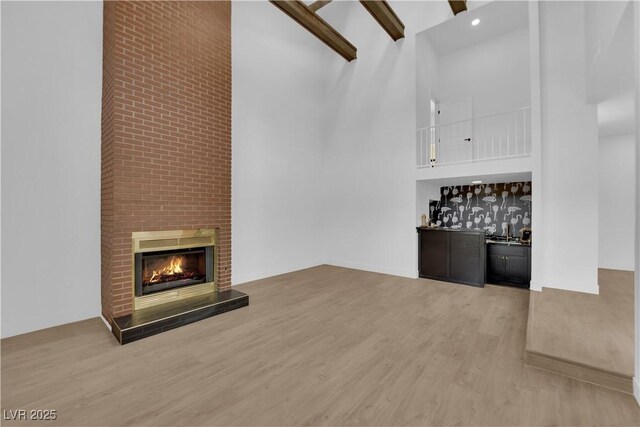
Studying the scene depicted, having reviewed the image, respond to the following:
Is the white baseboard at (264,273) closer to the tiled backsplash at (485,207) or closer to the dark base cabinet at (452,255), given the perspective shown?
the dark base cabinet at (452,255)

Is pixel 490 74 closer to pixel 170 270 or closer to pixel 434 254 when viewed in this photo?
pixel 434 254

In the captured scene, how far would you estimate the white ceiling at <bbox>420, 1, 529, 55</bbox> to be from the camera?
478cm

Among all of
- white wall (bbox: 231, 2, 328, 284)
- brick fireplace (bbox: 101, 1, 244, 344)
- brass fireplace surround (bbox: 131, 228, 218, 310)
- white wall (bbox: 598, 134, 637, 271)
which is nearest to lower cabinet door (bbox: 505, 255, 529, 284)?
white wall (bbox: 598, 134, 637, 271)

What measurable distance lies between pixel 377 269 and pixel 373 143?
262 centimetres

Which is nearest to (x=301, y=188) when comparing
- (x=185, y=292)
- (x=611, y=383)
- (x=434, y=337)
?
(x=185, y=292)

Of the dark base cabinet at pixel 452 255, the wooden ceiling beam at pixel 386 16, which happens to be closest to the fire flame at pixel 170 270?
the dark base cabinet at pixel 452 255

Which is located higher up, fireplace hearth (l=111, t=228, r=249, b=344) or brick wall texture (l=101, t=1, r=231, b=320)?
brick wall texture (l=101, t=1, r=231, b=320)

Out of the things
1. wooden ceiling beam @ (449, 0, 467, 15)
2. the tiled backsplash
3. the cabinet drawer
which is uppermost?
wooden ceiling beam @ (449, 0, 467, 15)

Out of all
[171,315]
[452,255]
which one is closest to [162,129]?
[171,315]

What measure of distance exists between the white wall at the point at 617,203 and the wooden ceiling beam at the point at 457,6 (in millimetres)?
4019

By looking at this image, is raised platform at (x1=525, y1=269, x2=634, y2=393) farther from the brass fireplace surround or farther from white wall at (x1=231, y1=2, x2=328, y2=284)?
white wall at (x1=231, y1=2, x2=328, y2=284)

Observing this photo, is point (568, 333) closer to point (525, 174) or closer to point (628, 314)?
point (628, 314)

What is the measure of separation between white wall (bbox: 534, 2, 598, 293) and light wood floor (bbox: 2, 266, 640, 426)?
153 centimetres

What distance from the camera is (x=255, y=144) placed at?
4953 millimetres
